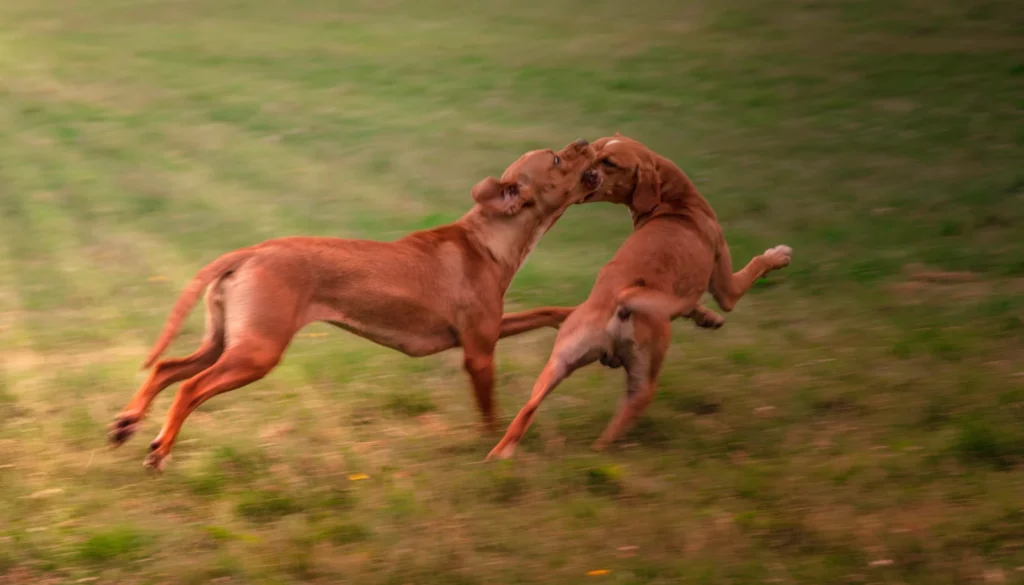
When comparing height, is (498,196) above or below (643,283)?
above

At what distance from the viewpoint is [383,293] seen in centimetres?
580

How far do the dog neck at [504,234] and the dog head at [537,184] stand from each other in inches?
1.2

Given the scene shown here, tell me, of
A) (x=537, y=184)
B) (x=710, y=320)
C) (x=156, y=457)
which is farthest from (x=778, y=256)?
(x=156, y=457)

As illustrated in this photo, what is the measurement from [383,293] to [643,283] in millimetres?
1246

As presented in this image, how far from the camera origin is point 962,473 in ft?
16.8

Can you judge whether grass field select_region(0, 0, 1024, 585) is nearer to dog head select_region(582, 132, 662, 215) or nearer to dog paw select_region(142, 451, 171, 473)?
dog paw select_region(142, 451, 171, 473)

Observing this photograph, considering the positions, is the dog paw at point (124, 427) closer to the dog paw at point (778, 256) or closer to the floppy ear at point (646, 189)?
the floppy ear at point (646, 189)

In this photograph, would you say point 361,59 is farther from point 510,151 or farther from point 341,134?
point 510,151

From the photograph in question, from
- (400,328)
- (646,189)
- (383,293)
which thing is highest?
(646,189)

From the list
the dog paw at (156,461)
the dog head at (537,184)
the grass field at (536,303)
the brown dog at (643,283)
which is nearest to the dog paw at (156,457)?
the dog paw at (156,461)

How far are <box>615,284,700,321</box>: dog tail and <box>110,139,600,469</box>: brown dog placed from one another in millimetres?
710

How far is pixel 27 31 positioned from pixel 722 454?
49.3 ft

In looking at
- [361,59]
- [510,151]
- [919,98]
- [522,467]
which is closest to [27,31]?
Answer: [361,59]

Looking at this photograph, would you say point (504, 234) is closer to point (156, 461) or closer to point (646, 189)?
point (646, 189)
